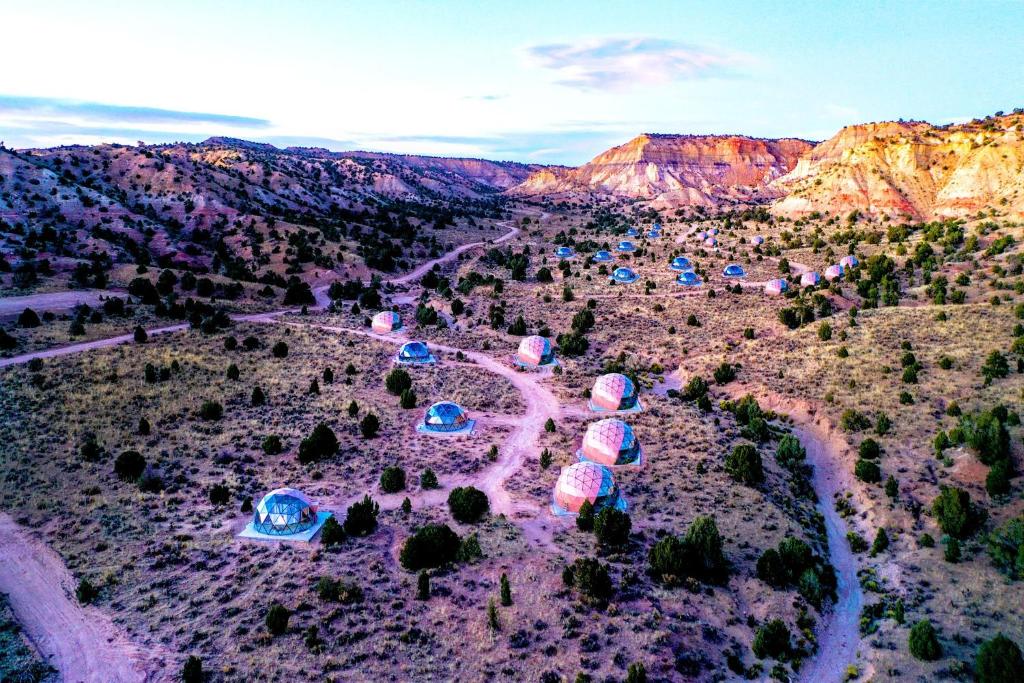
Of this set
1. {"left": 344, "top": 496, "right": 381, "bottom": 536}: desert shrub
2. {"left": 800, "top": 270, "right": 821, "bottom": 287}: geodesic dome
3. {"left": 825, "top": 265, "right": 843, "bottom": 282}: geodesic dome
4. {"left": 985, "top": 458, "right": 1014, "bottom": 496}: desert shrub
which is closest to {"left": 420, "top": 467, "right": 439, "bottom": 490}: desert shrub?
{"left": 344, "top": 496, "right": 381, "bottom": 536}: desert shrub

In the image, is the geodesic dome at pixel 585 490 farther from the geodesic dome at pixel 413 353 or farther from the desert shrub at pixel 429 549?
the geodesic dome at pixel 413 353

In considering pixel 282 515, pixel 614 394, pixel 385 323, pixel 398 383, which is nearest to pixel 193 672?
pixel 282 515

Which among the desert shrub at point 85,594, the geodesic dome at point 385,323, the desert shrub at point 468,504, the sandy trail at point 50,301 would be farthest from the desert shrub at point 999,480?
the sandy trail at point 50,301

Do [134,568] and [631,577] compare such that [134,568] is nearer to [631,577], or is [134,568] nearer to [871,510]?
[631,577]

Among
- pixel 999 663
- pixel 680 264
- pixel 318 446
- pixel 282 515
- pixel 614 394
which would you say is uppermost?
pixel 680 264

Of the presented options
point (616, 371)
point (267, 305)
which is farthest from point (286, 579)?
Result: point (267, 305)

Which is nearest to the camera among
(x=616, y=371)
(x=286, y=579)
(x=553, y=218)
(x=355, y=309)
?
(x=286, y=579)

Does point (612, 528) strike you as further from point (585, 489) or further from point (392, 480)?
point (392, 480)
